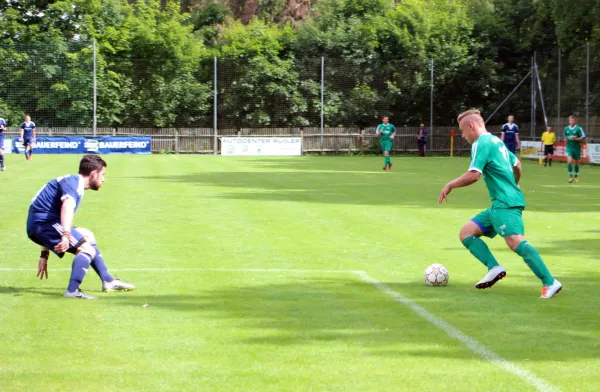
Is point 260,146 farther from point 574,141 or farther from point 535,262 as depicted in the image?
point 535,262

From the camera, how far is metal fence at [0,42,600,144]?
48156 mm

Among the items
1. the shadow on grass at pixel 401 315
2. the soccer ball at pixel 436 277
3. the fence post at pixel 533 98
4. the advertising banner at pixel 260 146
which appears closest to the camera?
the shadow on grass at pixel 401 315

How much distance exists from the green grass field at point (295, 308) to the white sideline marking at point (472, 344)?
0.08 feet

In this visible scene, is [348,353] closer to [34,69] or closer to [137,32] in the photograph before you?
[34,69]

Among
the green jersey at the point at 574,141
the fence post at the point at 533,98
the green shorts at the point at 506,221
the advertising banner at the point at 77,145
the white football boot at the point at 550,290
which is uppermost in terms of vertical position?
the fence post at the point at 533,98

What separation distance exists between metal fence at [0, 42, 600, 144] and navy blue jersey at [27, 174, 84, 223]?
40.2 metres

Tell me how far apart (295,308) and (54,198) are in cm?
256

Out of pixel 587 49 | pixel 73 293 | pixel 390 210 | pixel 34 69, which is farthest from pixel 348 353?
pixel 34 69

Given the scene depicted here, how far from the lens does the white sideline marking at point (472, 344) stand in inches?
222

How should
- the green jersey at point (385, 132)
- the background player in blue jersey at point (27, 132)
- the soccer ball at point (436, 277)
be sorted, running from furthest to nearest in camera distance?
1. the background player in blue jersey at point (27, 132)
2. the green jersey at point (385, 132)
3. the soccer ball at point (436, 277)

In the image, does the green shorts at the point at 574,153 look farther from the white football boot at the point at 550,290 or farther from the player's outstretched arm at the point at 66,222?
the player's outstretched arm at the point at 66,222

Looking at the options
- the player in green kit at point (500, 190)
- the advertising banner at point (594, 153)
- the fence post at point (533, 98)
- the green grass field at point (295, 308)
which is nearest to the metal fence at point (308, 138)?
the fence post at point (533, 98)

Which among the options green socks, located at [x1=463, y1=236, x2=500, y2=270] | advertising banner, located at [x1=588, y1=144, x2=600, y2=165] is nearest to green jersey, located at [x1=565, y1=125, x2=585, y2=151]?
advertising banner, located at [x1=588, y1=144, x2=600, y2=165]

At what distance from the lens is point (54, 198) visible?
28.5ft
